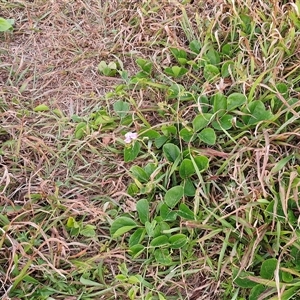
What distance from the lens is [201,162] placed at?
1.51 meters

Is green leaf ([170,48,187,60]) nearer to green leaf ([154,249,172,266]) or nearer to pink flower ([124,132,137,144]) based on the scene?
pink flower ([124,132,137,144])

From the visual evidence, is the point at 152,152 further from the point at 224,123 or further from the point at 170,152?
the point at 224,123

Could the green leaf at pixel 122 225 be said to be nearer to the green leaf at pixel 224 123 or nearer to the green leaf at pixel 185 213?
the green leaf at pixel 185 213

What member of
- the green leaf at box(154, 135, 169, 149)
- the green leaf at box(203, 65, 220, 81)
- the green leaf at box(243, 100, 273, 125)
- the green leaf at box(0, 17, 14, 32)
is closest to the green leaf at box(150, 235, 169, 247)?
the green leaf at box(154, 135, 169, 149)

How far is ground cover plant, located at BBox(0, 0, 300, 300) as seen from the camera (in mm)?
1400

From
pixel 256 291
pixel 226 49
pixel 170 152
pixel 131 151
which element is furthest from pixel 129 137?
pixel 256 291

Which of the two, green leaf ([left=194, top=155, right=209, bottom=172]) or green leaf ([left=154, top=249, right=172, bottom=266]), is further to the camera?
green leaf ([left=194, top=155, right=209, bottom=172])

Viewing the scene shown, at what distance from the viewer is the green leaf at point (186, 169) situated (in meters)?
1.51

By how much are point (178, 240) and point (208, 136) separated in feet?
1.17

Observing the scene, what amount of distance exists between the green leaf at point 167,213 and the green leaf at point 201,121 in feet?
0.94

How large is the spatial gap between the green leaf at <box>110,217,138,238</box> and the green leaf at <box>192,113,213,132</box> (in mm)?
371

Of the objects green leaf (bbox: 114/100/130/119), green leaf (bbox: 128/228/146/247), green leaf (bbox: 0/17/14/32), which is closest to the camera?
green leaf (bbox: 128/228/146/247)

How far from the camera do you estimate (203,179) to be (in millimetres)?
1525

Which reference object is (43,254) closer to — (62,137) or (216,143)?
(62,137)
